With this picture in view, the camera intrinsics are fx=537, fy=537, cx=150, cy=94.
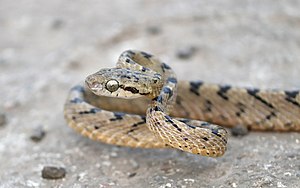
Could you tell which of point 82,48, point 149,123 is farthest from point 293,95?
point 82,48

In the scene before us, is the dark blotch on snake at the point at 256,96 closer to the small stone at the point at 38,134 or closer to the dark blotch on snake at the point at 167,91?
the dark blotch on snake at the point at 167,91

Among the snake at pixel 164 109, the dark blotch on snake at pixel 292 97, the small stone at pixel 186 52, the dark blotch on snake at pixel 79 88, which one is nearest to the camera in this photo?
the snake at pixel 164 109

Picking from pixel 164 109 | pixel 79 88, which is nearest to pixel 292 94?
pixel 164 109

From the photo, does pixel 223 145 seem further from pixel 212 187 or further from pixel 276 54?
pixel 276 54

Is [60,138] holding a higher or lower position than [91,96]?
lower

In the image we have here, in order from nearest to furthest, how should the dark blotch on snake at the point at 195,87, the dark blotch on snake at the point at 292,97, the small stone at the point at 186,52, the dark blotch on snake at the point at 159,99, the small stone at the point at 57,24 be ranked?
1. the dark blotch on snake at the point at 159,99
2. the dark blotch on snake at the point at 292,97
3. the dark blotch on snake at the point at 195,87
4. the small stone at the point at 186,52
5. the small stone at the point at 57,24

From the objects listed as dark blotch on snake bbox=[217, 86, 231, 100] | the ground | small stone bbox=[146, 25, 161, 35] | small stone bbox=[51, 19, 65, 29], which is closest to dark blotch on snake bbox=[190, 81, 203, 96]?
dark blotch on snake bbox=[217, 86, 231, 100]

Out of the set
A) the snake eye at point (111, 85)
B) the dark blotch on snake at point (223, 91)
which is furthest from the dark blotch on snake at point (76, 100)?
the dark blotch on snake at point (223, 91)

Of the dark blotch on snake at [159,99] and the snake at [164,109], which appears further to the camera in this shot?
the dark blotch on snake at [159,99]
